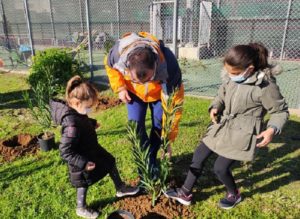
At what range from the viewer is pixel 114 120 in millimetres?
5027

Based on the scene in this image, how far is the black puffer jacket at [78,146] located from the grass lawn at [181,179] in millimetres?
433

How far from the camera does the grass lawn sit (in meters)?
2.78

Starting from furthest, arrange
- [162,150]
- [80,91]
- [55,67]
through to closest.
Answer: [55,67] → [162,150] → [80,91]

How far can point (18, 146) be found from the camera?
13.4ft

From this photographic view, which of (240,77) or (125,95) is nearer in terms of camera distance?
(240,77)

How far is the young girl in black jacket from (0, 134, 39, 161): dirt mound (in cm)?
165

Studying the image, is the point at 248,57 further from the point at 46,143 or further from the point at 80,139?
the point at 46,143

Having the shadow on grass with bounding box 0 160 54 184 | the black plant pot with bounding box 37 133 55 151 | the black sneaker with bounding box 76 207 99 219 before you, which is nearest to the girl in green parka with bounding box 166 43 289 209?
the black sneaker with bounding box 76 207 99 219

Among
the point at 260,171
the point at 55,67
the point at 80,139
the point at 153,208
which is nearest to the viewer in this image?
the point at 80,139

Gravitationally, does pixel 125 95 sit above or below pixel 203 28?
above

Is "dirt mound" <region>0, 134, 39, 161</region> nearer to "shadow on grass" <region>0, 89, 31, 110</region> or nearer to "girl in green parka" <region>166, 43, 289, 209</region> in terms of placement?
"shadow on grass" <region>0, 89, 31, 110</region>

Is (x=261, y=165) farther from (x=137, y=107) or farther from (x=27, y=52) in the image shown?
(x=27, y=52)

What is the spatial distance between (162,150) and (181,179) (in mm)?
789

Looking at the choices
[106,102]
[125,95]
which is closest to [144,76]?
[125,95]
